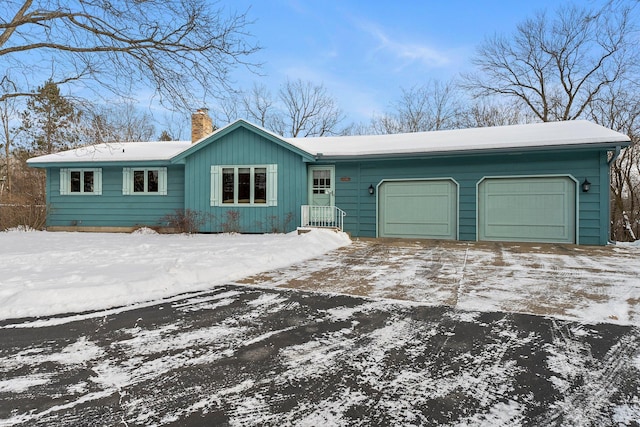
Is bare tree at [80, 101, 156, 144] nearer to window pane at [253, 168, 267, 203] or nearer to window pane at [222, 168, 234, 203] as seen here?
window pane at [222, 168, 234, 203]

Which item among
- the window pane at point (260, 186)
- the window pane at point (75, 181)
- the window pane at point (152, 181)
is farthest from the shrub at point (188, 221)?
the window pane at point (75, 181)

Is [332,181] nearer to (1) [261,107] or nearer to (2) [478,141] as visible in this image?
(2) [478,141]

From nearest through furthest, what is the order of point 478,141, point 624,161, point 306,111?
point 478,141 < point 624,161 < point 306,111

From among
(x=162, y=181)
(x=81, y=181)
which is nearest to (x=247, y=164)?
(x=162, y=181)

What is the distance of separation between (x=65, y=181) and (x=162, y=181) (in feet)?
12.2

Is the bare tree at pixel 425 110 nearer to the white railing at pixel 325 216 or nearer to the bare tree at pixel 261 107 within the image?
the bare tree at pixel 261 107

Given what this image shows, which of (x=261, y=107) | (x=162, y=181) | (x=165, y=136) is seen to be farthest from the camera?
(x=165, y=136)

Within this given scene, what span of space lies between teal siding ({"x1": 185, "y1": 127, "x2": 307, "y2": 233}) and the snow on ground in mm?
3162

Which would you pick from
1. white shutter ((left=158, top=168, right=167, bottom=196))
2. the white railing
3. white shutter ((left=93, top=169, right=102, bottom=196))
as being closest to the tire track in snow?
the white railing

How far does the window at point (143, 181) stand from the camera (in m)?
11.9

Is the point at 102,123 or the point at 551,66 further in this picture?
the point at 551,66

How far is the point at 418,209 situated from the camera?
10211 millimetres

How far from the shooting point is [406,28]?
41.4ft

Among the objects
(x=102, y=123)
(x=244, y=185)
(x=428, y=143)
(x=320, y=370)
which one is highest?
(x=102, y=123)
